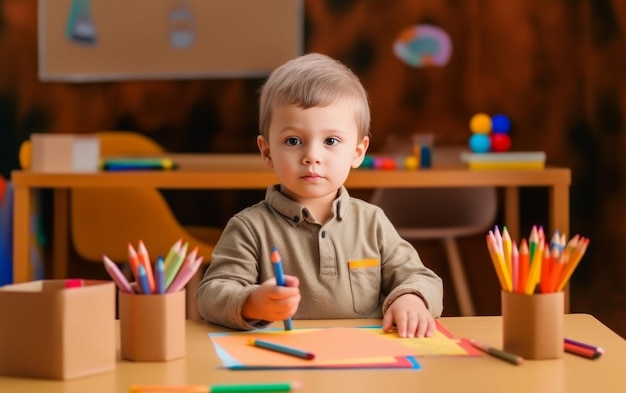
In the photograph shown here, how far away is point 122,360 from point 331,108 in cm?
49

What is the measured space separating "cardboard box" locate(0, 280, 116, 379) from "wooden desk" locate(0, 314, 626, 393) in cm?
1

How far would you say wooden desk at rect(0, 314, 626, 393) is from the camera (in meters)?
0.86

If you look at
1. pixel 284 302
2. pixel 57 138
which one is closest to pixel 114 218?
pixel 57 138

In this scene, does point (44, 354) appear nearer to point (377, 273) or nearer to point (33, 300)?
point (33, 300)

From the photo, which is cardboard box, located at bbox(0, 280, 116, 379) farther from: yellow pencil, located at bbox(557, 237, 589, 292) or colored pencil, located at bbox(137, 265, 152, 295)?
yellow pencil, located at bbox(557, 237, 589, 292)

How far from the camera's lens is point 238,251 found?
4.28ft

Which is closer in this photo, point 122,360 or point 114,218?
point 122,360

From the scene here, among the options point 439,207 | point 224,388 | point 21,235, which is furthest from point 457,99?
point 224,388

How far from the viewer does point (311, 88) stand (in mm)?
1280

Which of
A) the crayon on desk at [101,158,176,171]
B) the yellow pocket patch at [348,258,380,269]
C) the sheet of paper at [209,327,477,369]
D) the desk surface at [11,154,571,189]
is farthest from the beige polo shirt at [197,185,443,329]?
the crayon on desk at [101,158,176,171]

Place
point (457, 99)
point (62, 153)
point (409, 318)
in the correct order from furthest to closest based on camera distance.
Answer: point (457, 99) → point (62, 153) → point (409, 318)

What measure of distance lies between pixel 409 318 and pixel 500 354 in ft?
0.55

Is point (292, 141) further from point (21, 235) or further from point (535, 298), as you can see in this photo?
point (21, 235)

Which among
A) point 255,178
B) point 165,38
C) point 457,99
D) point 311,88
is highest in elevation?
point 165,38
